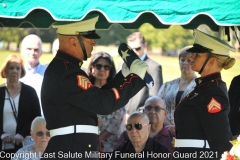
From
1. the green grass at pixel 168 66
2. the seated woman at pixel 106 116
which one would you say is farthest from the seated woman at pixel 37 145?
the green grass at pixel 168 66

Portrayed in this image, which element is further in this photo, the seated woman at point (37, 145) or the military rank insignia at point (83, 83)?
the seated woman at point (37, 145)

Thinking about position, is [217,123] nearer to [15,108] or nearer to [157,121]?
[157,121]

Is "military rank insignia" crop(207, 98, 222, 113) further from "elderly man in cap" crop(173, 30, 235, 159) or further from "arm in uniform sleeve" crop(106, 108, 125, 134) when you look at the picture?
"arm in uniform sleeve" crop(106, 108, 125, 134)

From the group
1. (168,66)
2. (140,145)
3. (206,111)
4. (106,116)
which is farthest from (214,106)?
(168,66)

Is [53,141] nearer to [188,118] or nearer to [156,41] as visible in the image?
[188,118]

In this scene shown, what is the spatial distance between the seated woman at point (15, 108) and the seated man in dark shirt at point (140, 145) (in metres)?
1.19

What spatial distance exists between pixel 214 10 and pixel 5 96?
288 centimetres

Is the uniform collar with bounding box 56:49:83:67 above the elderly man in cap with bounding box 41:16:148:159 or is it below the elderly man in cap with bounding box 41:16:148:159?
above

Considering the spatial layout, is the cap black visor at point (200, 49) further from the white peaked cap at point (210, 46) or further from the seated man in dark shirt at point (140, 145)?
the seated man in dark shirt at point (140, 145)

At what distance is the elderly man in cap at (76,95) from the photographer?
15.6 feet

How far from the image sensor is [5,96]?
23.4 ft

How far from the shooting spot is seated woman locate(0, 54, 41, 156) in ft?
23.0

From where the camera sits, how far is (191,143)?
5.19m

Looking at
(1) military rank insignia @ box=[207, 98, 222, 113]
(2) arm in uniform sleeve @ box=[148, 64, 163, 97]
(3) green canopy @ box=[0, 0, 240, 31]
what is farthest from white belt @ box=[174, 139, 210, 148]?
(2) arm in uniform sleeve @ box=[148, 64, 163, 97]
